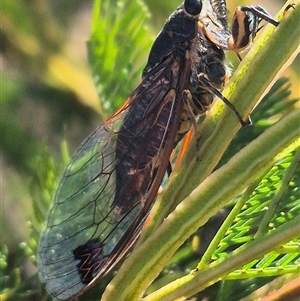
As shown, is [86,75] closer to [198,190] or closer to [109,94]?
[109,94]

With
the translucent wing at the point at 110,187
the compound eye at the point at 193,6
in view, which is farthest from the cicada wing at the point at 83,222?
the compound eye at the point at 193,6

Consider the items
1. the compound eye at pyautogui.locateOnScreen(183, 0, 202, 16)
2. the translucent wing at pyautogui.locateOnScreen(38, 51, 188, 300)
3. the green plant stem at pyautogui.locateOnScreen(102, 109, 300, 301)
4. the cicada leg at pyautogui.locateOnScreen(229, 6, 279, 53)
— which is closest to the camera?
the green plant stem at pyautogui.locateOnScreen(102, 109, 300, 301)

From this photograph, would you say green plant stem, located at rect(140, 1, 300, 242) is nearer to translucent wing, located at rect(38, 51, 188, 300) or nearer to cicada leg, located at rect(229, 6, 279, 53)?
translucent wing, located at rect(38, 51, 188, 300)

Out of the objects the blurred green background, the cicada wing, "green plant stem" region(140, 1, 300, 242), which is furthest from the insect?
the blurred green background

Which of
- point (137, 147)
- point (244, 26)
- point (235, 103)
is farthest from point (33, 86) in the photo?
point (235, 103)

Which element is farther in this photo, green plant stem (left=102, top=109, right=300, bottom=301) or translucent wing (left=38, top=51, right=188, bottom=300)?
translucent wing (left=38, top=51, right=188, bottom=300)

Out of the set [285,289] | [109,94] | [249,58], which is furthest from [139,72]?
[285,289]
